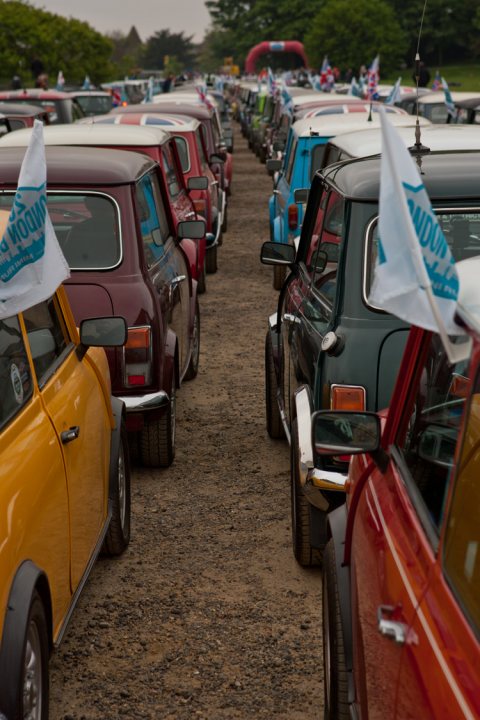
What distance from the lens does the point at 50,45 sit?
55.4 metres

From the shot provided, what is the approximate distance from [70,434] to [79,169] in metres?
2.72

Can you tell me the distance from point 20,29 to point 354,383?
51705 millimetres

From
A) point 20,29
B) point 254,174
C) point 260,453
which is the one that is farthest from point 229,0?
point 260,453

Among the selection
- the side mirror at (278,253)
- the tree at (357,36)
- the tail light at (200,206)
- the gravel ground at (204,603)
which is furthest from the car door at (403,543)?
the tree at (357,36)

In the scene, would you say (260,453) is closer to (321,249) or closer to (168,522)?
(168,522)

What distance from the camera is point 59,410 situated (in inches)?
165

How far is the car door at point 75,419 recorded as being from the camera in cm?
420

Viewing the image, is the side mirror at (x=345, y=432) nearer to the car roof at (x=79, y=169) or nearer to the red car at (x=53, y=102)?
the car roof at (x=79, y=169)

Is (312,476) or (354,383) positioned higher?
(354,383)

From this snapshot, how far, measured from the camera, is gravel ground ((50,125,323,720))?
4414 millimetres

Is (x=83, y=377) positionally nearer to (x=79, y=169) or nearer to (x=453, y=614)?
(x=79, y=169)

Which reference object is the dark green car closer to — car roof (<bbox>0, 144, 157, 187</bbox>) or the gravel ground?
the gravel ground

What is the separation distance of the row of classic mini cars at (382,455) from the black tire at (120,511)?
783mm

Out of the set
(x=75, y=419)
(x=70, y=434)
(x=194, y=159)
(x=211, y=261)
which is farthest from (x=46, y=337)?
(x=211, y=261)
